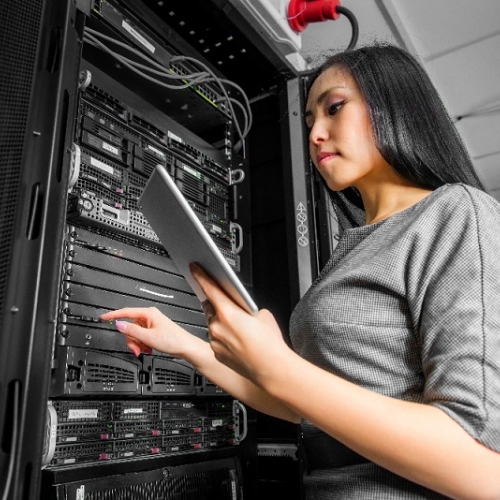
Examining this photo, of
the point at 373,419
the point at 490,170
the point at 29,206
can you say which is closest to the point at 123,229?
the point at 29,206

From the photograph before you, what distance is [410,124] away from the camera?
0.81 metres

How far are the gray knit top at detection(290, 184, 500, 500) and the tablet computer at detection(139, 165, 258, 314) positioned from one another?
177mm

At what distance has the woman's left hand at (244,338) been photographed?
0.55m

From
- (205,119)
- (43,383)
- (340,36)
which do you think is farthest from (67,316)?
(340,36)

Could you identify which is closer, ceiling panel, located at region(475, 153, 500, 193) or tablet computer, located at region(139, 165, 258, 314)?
tablet computer, located at region(139, 165, 258, 314)

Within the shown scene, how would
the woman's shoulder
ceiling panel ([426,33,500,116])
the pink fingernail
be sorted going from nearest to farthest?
the woman's shoulder < the pink fingernail < ceiling panel ([426,33,500,116])

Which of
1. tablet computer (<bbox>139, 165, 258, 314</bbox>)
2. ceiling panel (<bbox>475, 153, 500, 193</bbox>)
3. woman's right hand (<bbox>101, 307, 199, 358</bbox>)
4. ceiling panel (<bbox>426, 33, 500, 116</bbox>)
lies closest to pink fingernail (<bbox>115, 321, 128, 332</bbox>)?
woman's right hand (<bbox>101, 307, 199, 358</bbox>)

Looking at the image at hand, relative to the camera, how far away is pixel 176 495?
1.03 m

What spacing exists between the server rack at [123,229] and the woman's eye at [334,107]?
41cm

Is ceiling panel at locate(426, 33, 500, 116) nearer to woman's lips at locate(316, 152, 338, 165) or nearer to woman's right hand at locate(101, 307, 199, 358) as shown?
woman's lips at locate(316, 152, 338, 165)

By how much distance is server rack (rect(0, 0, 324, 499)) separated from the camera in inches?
26.3

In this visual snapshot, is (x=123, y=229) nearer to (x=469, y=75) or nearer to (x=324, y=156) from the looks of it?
(x=324, y=156)

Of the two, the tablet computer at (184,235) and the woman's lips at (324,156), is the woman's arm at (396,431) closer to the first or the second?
the tablet computer at (184,235)

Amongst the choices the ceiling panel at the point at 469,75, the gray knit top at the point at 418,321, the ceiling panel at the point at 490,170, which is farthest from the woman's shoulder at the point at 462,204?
the ceiling panel at the point at 490,170
